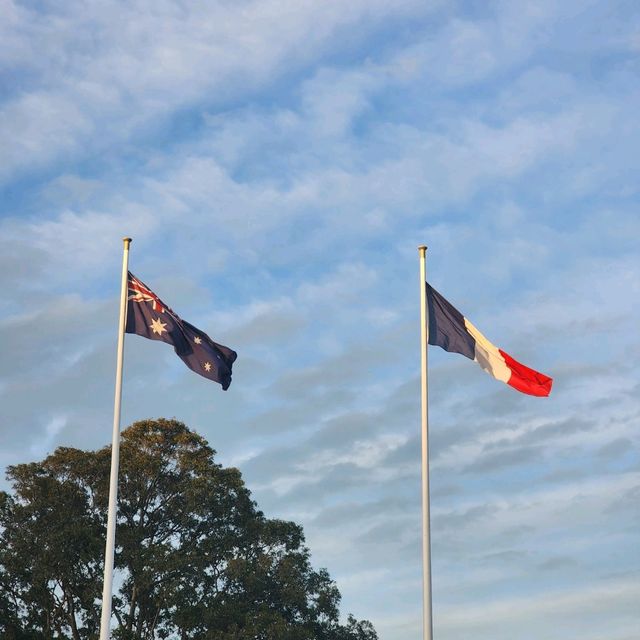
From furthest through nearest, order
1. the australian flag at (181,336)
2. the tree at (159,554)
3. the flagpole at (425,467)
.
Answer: the tree at (159,554) → the australian flag at (181,336) → the flagpole at (425,467)

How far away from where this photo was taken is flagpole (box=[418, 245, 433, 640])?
2164 centimetres

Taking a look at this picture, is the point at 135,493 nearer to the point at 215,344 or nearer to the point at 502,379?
the point at 215,344

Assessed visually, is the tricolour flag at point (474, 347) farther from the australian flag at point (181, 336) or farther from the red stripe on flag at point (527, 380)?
the australian flag at point (181, 336)

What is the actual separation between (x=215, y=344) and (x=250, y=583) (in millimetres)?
20742

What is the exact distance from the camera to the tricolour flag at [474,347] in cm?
2411

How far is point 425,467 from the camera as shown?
75.3 ft

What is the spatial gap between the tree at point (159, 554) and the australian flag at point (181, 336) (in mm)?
19210

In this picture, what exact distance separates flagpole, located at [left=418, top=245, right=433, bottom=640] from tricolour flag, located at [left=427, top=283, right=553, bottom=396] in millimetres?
372

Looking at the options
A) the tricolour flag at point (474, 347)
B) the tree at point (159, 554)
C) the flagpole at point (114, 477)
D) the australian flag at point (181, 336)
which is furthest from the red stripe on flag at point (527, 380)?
the tree at point (159, 554)

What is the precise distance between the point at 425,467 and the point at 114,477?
22.9 ft

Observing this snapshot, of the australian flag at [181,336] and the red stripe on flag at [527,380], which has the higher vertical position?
the australian flag at [181,336]

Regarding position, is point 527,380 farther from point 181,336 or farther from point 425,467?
point 181,336

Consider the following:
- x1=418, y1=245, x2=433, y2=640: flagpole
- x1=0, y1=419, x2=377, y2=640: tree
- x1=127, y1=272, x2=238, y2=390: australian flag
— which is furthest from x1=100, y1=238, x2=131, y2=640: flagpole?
x1=0, y1=419, x2=377, y2=640: tree

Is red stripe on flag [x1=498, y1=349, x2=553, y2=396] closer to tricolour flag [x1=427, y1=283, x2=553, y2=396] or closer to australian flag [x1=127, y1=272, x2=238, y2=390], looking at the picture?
tricolour flag [x1=427, y1=283, x2=553, y2=396]
